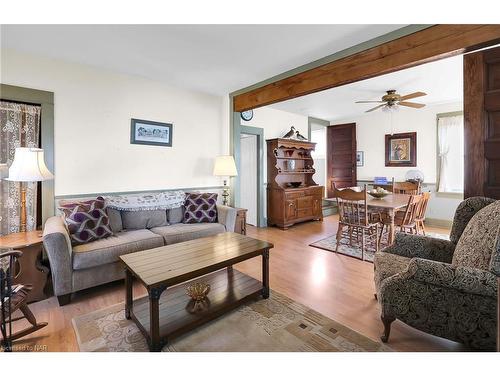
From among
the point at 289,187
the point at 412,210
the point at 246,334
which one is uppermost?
the point at 289,187

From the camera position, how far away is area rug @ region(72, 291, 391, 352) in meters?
1.62

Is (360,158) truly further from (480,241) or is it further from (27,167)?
(27,167)

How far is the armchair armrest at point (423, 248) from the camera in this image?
1938 millimetres

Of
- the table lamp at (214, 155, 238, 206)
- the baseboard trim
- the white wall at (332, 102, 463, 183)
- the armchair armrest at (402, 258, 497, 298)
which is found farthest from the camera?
the white wall at (332, 102, 463, 183)

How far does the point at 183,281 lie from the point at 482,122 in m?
2.61

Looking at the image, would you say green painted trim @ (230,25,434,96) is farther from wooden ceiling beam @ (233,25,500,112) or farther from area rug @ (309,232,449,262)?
area rug @ (309,232,449,262)

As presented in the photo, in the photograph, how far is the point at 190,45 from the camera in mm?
2496

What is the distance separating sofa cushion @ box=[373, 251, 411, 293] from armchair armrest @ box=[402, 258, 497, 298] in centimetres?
24

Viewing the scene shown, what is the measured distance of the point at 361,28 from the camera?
2.19m

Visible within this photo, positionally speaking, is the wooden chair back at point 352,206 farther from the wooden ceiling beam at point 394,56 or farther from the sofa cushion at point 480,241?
the sofa cushion at point 480,241

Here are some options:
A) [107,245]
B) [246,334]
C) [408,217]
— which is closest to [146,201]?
[107,245]

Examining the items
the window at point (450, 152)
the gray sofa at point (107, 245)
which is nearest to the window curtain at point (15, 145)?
the gray sofa at point (107, 245)

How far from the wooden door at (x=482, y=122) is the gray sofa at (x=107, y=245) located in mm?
2660

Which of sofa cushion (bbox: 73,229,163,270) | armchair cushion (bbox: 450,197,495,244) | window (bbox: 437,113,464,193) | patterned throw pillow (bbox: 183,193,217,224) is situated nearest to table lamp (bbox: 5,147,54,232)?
sofa cushion (bbox: 73,229,163,270)
